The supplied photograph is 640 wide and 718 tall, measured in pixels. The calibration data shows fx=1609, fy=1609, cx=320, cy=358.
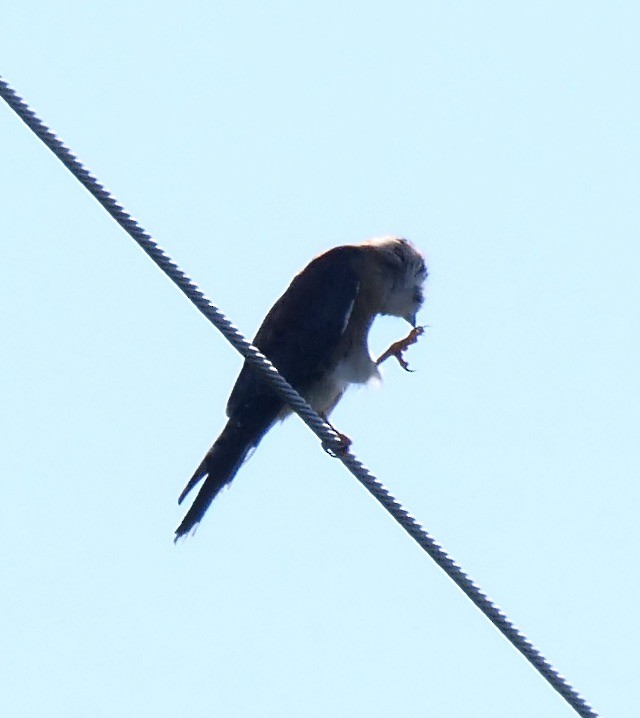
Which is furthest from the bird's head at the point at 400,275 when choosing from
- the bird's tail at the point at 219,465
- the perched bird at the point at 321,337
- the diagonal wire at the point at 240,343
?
the diagonal wire at the point at 240,343

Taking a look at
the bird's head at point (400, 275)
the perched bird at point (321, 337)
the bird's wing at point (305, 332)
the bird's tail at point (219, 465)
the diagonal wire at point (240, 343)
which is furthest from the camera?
the bird's head at point (400, 275)

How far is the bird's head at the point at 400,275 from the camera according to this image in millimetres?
7664

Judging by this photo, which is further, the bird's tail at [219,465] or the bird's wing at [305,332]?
the bird's wing at [305,332]

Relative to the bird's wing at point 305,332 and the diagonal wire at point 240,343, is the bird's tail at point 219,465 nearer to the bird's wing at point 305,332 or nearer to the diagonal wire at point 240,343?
the bird's wing at point 305,332

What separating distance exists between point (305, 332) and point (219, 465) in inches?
31.1

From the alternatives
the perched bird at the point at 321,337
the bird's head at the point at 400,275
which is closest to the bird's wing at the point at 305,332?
the perched bird at the point at 321,337

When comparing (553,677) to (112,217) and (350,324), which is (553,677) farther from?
(350,324)

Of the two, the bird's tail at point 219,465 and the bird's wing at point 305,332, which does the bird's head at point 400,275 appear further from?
the bird's tail at point 219,465

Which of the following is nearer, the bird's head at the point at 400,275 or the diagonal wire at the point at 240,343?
the diagonal wire at the point at 240,343

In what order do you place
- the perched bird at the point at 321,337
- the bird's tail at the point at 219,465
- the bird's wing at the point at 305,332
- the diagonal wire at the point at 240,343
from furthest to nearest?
1. the bird's wing at the point at 305,332
2. the perched bird at the point at 321,337
3. the bird's tail at the point at 219,465
4. the diagonal wire at the point at 240,343

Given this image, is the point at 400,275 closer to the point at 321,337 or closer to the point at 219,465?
the point at 321,337

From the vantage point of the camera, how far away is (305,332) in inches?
286

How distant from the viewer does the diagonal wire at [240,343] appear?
4.71 m

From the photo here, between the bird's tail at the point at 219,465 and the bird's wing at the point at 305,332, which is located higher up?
the bird's wing at the point at 305,332
